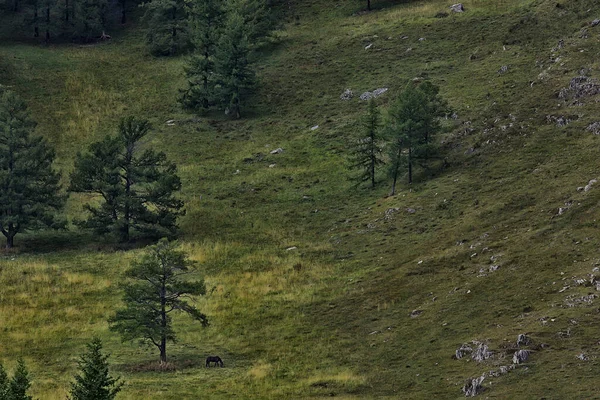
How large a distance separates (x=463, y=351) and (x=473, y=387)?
553 centimetres

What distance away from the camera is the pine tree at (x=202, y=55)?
102 m

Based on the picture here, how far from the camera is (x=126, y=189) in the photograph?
79.6m

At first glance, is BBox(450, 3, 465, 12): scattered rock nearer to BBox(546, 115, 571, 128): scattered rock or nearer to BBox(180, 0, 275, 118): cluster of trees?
BBox(180, 0, 275, 118): cluster of trees

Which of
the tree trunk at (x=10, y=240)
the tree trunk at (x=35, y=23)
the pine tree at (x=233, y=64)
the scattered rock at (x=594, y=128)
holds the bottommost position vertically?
the tree trunk at (x=10, y=240)

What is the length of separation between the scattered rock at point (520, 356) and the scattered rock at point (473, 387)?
171cm

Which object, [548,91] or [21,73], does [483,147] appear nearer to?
[548,91]

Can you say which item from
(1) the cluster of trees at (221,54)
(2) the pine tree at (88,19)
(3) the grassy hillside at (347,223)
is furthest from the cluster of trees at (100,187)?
(2) the pine tree at (88,19)

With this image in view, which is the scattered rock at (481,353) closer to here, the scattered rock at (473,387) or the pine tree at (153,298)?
the scattered rock at (473,387)

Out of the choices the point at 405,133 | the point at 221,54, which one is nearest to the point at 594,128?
the point at 405,133

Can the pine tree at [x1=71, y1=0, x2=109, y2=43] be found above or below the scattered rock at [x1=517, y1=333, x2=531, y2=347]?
above

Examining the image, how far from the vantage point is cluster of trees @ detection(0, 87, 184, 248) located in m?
78.6

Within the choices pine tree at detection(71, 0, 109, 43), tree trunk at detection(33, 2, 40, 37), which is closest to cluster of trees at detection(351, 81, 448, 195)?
pine tree at detection(71, 0, 109, 43)

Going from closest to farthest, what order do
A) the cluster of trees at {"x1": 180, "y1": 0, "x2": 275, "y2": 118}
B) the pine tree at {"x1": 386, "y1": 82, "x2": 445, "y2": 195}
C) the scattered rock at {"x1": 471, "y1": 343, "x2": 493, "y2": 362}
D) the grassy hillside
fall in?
the scattered rock at {"x1": 471, "y1": 343, "x2": 493, "y2": 362} < the grassy hillside < the pine tree at {"x1": 386, "y1": 82, "x2": 445, "y2": 195} < the cluster of trees at {"x1": 180, "y1": 0, "x2": 275, "y2": 118}

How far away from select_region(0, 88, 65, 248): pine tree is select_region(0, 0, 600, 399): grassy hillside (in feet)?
8.31
